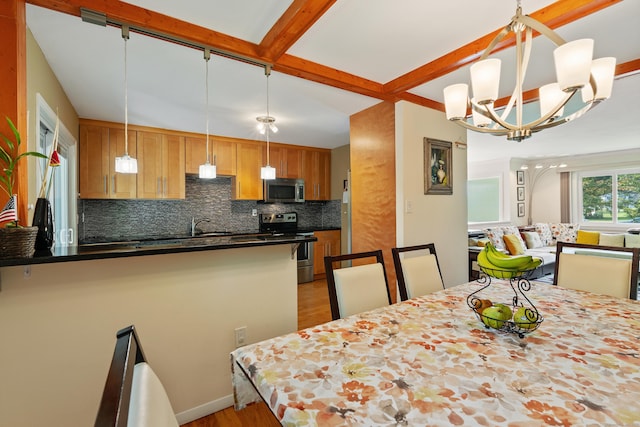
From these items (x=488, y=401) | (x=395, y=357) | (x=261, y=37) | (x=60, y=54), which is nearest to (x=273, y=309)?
(x=395, y=357)

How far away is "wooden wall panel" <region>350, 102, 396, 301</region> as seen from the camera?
290 centimetres

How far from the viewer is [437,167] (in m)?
3.07

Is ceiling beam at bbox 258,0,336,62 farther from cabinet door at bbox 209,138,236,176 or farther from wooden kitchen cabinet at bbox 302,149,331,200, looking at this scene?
wooden kitchen cabinet at bbox 302,149,331,200

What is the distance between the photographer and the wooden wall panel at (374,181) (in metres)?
2.90

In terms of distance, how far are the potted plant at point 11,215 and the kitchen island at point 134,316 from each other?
2.2 inches

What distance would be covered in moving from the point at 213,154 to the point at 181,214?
1012mm

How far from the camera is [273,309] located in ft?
6.72

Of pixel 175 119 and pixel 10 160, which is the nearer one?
pixel 10 160

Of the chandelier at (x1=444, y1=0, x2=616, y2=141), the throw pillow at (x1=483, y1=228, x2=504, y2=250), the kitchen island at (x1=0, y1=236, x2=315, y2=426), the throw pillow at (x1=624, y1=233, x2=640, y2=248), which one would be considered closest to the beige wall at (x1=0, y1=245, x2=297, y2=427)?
the kitchen island at (x1=0, y1=236, x2=315, y2=426)

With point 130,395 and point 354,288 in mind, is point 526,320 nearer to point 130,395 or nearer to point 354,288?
point 354,288

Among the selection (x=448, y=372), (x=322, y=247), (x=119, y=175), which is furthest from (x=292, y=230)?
(x=448, y=372)

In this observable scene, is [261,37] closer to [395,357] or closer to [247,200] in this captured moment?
[395,357]

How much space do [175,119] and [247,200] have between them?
1719mm

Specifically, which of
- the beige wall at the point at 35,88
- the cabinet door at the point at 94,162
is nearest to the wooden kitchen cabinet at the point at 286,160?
the cabinet door at the point at 94,162
